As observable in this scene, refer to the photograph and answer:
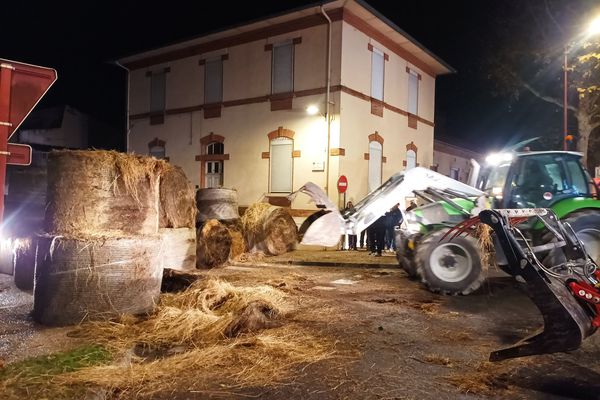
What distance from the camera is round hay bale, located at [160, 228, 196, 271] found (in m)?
10.1

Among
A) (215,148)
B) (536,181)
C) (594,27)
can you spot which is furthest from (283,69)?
(536,181)

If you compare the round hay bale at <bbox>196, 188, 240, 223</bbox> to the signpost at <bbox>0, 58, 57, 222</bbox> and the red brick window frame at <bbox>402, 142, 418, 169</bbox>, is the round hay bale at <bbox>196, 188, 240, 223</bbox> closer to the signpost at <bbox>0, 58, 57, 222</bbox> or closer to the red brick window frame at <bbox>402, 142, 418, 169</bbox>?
the red brick window frame at <bbox>402, 142, 418, 169</bbox>

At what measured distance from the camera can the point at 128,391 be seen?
3.98m

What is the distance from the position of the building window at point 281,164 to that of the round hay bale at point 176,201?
6417mm

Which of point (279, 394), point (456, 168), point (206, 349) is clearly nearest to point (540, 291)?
point (279, 394)

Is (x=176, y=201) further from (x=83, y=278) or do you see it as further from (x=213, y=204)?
(x=83, y=278)

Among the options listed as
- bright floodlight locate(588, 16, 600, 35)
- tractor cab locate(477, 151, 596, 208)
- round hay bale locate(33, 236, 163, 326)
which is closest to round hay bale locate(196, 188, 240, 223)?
round hay bale locate(33, 236, 163, 326)

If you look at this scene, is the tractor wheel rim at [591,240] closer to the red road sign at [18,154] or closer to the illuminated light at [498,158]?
the illuminated light at [498,158]

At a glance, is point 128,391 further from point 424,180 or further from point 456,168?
point 456,168

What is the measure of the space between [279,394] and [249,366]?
0.65 m

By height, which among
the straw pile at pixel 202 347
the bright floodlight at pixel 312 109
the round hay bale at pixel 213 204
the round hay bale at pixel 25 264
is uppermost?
the bright floodlight at pixel 312 109

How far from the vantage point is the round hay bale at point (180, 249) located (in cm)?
1012

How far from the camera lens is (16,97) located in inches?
125

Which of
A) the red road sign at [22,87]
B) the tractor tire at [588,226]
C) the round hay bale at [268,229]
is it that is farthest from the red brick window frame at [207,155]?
the red road sign at [22,87]
